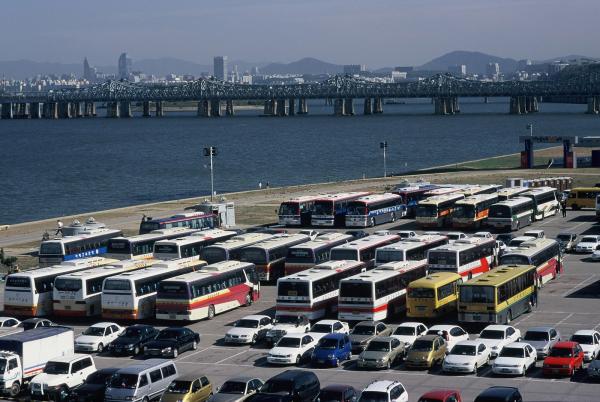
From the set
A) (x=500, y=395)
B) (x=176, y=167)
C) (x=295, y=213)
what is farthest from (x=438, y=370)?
(x=176, y=167)

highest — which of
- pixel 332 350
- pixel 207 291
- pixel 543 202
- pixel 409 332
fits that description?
pixel 543 202

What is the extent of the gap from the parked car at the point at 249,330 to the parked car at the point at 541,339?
337 inches

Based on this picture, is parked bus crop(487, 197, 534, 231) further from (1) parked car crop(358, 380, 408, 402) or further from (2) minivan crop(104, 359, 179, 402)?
(1) parked car crop(358, 380, 408, 402)

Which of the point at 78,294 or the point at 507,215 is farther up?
the point at 507,215

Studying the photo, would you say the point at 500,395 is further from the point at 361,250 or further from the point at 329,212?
the point at 329,212

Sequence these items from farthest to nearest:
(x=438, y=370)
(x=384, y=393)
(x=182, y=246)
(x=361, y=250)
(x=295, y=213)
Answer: (x=295, y=213), (x=182, y=246), (x=361, y=250), (x=438, y=370), (x=384, y=393)

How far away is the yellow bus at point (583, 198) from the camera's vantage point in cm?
6819

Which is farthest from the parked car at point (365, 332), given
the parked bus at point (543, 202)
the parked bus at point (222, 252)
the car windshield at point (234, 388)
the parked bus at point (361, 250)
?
the parked bus at point (543, 202)

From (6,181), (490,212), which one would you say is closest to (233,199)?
(490,212)

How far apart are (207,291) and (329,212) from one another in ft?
78.0

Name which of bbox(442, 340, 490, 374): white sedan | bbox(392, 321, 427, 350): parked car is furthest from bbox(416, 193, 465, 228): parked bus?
bbox(442, 340, 490, 374): white sedan

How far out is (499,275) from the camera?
3809cm

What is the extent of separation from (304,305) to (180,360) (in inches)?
236

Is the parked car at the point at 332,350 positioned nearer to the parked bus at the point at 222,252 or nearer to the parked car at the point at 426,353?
the parked car at the point at 426,353
